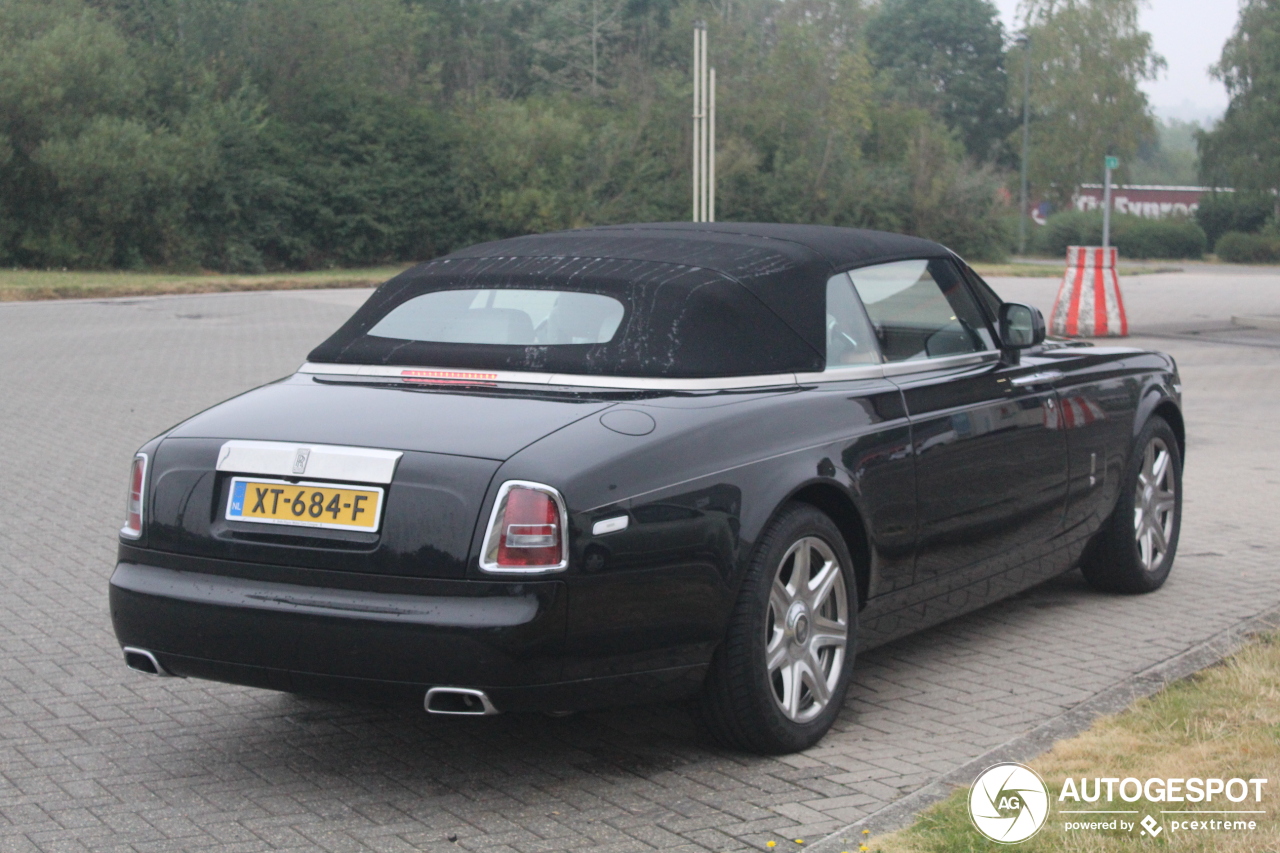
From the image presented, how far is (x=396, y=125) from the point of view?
154ft

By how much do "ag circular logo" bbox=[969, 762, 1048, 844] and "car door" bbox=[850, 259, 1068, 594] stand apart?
994 mm

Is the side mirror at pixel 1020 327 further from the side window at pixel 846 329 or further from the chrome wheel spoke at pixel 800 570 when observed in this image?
the chrome wheel spoke at pixel 800 570

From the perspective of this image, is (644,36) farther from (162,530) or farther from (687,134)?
(162,530)

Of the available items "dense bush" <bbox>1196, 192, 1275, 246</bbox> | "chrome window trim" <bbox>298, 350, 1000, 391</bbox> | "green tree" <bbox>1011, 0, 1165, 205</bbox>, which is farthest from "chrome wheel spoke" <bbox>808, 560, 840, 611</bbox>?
"green tree" <bbox>1011, 0, 1165, 205</bbox>

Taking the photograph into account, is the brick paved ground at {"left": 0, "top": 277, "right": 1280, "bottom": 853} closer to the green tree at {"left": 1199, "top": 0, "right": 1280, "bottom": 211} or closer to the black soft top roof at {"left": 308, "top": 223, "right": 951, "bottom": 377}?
the black soft top roof at {"left": 308, "top": 223, "right": 951, "bottom": 377}

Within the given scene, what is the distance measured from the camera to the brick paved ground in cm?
380

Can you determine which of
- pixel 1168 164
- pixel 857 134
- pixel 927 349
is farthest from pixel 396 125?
pixel 1168 164

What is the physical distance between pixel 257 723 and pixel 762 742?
156 centimetres

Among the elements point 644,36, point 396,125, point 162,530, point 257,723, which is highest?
point 644,36

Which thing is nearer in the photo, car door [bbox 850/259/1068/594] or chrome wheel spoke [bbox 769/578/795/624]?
chrome wheel spoke [bbox 769/578/795/624]

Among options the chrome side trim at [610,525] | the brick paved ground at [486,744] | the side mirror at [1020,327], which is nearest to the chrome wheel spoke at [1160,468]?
the brick paved ground at [486,744]

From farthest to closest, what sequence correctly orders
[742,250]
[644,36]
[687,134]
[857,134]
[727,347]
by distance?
[644,36] → [857,134] → [687,134] → [742,250] → [727,347]

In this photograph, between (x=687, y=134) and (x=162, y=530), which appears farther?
(x=687, y=134)

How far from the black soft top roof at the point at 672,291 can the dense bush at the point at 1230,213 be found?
68.0 metres
